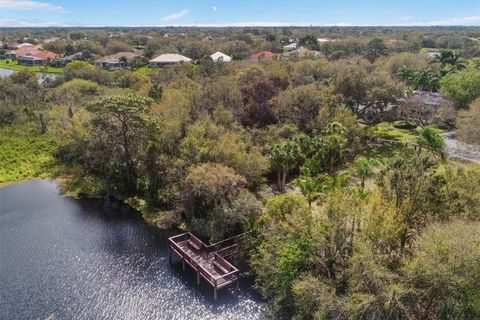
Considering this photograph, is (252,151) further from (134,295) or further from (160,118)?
(134,295)

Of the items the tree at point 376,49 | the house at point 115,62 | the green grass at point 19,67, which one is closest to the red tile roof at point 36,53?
the green grass at point 19,67

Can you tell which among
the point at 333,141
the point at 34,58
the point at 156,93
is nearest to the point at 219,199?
the point at 333,141

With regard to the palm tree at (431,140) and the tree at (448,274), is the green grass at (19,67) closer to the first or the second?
the palm tree at (431,140)

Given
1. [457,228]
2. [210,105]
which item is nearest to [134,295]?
[457,228]

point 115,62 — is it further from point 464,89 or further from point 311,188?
point 311,188

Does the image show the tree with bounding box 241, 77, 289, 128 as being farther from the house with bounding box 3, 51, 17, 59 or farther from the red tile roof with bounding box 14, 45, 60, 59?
the house with bounding box 3, 51, 17, 59

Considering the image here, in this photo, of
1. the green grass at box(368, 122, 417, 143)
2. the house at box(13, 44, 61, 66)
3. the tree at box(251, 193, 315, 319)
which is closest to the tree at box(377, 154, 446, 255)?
the tree at box(251, 193, 315, 319)
